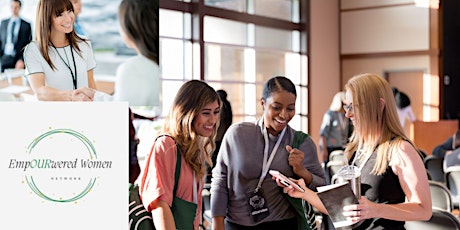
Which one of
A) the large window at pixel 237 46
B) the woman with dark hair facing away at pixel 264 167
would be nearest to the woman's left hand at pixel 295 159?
the woman with dark hair facing away at pixel 264 167

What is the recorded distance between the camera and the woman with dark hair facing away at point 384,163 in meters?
2.88

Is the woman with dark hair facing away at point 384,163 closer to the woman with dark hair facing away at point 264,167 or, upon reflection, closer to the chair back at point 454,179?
the woman with dark hair facing away at point 264,167

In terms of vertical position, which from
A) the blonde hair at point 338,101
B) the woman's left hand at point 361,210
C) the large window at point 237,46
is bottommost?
the woman's left hand at point 361,210

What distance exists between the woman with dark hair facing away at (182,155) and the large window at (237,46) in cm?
855

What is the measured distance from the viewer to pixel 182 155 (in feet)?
9.49

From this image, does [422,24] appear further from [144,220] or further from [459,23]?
[144,220]

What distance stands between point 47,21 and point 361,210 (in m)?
1.90

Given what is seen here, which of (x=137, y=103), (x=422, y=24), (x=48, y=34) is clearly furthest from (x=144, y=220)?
(x=422, y=24)

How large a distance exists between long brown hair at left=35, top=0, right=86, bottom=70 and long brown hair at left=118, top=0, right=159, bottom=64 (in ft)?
1.39

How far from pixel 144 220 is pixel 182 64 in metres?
9.40

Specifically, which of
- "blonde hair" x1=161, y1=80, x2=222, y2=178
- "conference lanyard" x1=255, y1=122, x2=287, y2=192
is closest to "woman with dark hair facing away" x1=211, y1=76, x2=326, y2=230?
"conference lanyard" x1=255, y1=122, x2=287, y2=192

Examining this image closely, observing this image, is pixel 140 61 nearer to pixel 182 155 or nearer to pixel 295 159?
pixel 295 159

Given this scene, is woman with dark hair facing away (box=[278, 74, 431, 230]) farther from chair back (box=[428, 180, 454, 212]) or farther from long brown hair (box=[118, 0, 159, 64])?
chair back (box=[428, 180, 454, 212])

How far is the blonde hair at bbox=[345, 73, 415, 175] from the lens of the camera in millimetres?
2941
